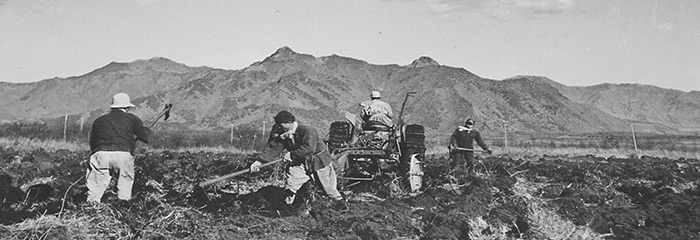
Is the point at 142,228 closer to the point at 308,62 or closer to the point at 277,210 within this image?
the point at 277,210

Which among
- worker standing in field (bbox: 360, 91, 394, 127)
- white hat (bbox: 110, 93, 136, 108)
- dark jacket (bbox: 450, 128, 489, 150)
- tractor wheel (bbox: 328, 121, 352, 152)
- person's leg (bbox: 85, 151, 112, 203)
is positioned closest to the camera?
person's leg (bbox: 85, 151, 112, 203)

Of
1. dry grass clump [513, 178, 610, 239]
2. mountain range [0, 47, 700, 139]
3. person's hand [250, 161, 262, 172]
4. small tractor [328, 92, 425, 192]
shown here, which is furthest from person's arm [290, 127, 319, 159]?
mountain range [0, 47, 700, 139]

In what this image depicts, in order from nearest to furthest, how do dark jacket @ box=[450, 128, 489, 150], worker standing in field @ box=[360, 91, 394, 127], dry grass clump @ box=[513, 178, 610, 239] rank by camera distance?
dry grass clump @ box=[513, 178, 610, 239]
worker standing in field @ box=[360, 91, 394, 127]
dark jacket @ box=[450, 128, 489, 150]

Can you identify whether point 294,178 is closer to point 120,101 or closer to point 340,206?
point 340,206

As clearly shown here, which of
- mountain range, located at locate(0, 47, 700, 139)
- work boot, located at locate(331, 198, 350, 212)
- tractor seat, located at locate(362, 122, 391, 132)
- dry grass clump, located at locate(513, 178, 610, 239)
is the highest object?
mountain range, located at locate(0, 47, 700, 139)

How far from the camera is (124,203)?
658cm

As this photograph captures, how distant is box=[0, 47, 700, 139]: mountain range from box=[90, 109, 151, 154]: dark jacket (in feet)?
158

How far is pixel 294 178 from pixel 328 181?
0.44 m

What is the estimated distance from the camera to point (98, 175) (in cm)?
699

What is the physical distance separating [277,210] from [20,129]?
18943 millimetres

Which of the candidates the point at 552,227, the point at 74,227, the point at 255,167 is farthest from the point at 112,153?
the point at 552,227

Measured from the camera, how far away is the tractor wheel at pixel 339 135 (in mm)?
9969

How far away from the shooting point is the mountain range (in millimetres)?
67500

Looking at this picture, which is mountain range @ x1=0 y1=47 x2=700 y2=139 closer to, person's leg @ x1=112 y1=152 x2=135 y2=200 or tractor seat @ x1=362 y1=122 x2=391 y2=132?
tractor seat @ x1=362 y1=122 x2=391 y2=132
